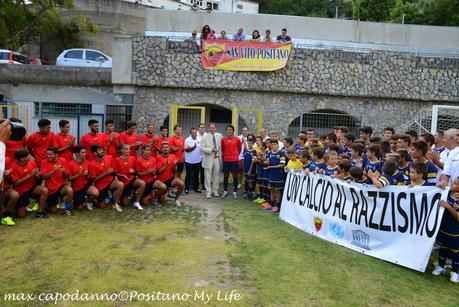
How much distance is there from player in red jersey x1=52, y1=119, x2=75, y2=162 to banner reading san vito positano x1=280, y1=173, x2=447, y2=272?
5.06 m

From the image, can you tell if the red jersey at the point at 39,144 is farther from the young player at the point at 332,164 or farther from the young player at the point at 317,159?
the young player at the point at 332,164

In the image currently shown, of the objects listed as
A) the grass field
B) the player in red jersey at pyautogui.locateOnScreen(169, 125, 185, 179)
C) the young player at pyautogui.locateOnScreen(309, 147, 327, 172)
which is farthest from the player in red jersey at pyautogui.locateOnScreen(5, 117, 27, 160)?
the young player at pyautogui.locateOnScreen(309, 147, 327, 172)

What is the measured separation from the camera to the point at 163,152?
917 cm

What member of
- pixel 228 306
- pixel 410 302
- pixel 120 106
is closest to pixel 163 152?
pixel 228 306

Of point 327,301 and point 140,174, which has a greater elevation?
point 140,174

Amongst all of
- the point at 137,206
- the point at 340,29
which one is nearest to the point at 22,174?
the point at 137,206

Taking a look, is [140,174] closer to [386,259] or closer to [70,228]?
[70,228]

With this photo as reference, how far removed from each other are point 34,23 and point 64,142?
22195mm

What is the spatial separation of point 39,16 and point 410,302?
1124 inches

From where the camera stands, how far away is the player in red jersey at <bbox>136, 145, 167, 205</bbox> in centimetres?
880

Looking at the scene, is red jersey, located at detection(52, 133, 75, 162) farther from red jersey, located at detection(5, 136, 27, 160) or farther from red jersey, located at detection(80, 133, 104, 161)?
red jersey, located at detection(5, 136, 27, 160)

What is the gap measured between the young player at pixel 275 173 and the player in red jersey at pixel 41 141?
15.8ft

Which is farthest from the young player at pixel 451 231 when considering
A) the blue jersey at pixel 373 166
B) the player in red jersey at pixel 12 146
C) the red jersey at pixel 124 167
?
the player in red jersey at pixel 12 146

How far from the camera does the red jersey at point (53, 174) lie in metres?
7.98
